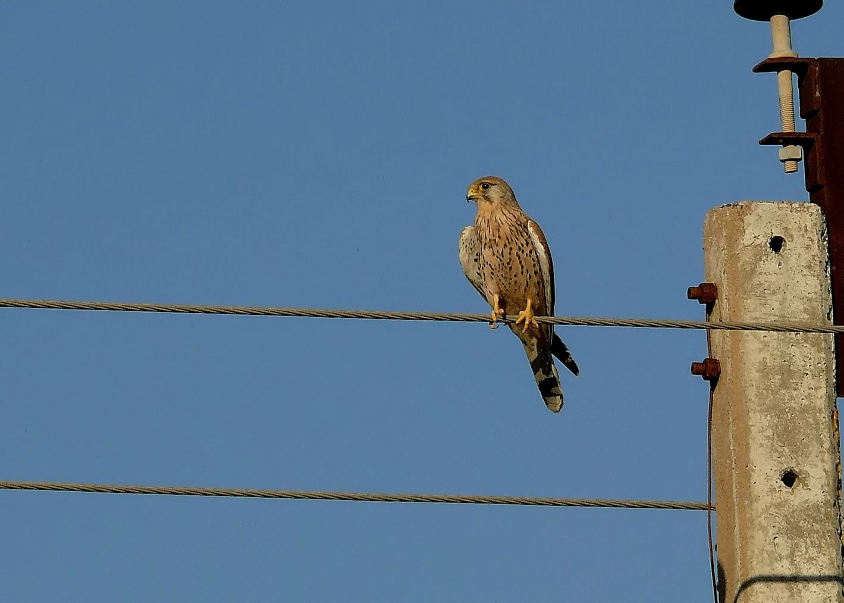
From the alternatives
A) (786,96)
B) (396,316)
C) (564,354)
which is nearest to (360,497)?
(396,316)

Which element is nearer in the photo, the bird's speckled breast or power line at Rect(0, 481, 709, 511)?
power line at Rect(0, 481, 709, 511)

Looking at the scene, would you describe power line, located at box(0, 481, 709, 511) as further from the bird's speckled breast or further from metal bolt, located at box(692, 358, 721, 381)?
the bird's speckled breast

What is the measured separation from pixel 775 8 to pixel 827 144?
80 centimetres

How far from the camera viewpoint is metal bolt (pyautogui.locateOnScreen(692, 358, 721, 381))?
11.5 feet

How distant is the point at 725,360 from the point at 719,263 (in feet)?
0.84

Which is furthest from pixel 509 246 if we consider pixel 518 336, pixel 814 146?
pixel 814 146

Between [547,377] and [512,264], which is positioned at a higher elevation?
[512,264]

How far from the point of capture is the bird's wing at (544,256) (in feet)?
22.2

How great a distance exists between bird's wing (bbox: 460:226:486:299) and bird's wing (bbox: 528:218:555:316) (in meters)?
0.29

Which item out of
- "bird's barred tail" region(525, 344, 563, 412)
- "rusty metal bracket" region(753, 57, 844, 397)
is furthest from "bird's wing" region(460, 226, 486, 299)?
"rusty metal bracket" region(753, 57, 844, 397)

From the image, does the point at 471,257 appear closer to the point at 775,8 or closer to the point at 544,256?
the point at 544,256

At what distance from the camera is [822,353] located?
11.0ft

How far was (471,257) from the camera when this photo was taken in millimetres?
6949

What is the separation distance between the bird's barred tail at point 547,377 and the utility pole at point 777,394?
9.43 ft
